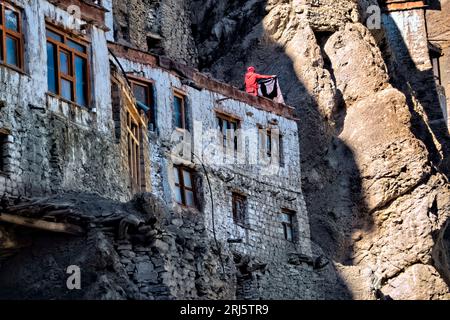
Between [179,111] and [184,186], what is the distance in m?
2.51

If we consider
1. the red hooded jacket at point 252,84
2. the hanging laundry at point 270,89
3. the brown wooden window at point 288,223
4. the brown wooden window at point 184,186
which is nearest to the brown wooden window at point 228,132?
the brown wooden window at point 184,186

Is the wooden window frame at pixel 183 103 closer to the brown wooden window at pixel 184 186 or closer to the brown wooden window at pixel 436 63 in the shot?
the brown wooden window at pixel 184 186

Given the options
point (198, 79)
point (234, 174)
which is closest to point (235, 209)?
point (234, 174)

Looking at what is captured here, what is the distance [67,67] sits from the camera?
110 ft

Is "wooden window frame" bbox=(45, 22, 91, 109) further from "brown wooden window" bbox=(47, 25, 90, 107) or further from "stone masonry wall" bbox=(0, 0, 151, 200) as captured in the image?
"stone masonry wall" bbox=(0, 0, 151, 200)

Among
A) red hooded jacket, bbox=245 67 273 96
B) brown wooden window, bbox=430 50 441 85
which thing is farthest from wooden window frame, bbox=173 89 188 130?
brown wooden window, bbox=430 50 441 85

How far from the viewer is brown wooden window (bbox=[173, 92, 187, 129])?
4047 centimetres

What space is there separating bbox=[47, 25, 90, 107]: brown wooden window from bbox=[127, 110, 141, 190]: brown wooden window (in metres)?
2.57

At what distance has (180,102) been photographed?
4097cm

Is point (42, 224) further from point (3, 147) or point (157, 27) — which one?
point (157, 27)

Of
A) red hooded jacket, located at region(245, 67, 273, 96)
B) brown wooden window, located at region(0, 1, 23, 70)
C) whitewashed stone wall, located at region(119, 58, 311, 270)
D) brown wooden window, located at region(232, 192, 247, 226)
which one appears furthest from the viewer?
red hooded jacket, located at region(245, 67, 273, 96)
